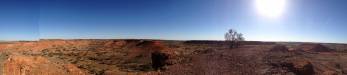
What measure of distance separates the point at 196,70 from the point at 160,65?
4.48 meters

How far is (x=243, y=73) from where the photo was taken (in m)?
33.5

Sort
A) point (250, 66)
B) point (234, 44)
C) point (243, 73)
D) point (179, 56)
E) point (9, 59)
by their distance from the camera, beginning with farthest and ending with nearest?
point (234, 44) < point (179, 56) < point (250, 66) < point (243, 73) < point (9, 59)

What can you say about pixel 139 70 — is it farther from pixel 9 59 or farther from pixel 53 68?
pixel 9 59

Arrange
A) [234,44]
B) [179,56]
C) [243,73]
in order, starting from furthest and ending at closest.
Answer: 1. [234,44]
2. [179,56]
3. [243,73]

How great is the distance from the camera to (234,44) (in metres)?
83.5

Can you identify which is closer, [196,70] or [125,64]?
[196,70]

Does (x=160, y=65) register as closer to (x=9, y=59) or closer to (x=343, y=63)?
(x=9, y=59)

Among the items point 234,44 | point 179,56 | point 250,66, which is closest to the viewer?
point 250,66

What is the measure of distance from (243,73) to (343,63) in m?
16.3

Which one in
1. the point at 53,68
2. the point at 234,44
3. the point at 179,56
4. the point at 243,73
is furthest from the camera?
the point at 234,44

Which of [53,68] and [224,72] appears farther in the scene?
[224,72]

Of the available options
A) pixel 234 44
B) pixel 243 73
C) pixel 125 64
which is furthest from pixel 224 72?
pixel 234 44

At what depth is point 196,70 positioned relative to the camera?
34.4 m

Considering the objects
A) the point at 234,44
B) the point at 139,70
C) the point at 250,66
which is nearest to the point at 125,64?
the point at 139,70
